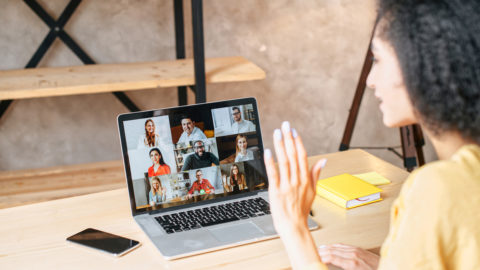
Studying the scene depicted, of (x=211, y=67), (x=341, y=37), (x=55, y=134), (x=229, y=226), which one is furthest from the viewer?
(x=341, y=37)

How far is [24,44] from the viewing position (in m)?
2.40

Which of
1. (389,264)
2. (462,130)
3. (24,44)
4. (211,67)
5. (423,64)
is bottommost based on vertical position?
(389,264)

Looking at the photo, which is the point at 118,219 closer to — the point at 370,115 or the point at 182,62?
the point at 182,62

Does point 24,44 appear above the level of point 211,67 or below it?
above

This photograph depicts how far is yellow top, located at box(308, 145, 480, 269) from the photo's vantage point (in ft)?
2.29

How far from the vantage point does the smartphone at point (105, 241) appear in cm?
108

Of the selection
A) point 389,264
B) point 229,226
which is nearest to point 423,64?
point 389,264

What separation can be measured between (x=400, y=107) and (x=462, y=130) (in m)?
0.11

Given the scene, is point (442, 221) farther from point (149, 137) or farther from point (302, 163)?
point (149, 137)

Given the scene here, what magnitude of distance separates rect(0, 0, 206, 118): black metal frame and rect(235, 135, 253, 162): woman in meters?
0.85

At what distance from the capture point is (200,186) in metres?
1.29

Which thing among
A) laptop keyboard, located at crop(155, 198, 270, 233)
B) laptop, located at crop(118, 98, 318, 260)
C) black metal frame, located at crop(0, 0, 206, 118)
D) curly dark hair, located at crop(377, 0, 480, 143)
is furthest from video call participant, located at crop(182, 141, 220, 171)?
black metal frame, located at crop(0, 0, 206, 118)

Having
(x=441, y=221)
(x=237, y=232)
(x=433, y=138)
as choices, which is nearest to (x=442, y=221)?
(x=441, y=221)

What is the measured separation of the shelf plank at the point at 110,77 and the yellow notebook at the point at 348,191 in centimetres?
94
